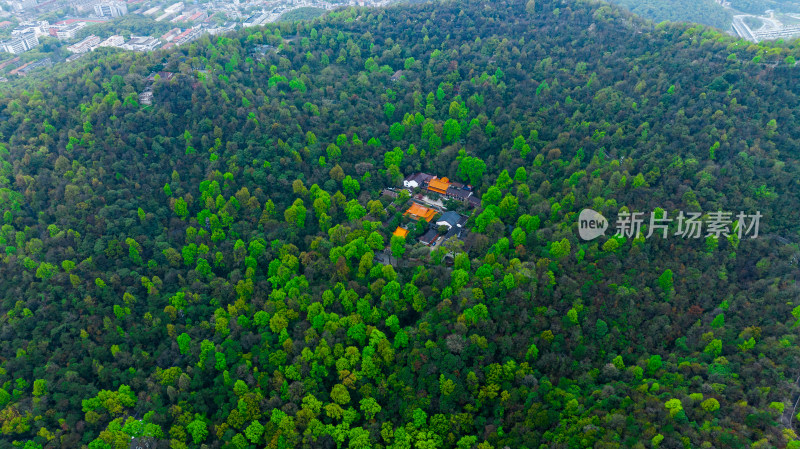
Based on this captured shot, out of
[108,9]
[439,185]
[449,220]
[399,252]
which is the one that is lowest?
[449,220]

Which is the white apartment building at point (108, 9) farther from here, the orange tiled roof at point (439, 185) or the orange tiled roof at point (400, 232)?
the orange tiled roof at point (400, 232)

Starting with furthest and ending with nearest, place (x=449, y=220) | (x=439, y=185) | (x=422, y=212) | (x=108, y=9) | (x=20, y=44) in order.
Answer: (x=108, y=9)
(x=20, y=44)
(x=439, y=185)
(x=422, y=212)
(x=449, y=220)

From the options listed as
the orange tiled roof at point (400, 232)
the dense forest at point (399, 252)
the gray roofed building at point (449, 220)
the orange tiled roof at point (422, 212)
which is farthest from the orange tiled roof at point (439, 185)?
the orange tiled roof at point (400, 232)

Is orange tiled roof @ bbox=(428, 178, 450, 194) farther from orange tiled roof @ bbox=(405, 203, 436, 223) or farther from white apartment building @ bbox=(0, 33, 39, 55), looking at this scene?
white apartment building @ bbox=(0, 33, 39, 55)

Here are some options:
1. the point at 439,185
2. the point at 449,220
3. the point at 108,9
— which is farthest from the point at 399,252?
the point at 108,9

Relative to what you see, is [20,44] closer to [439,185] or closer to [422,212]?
A: [439,185]

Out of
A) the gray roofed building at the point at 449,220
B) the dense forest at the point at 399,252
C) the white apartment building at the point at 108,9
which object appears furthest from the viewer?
the white apartment building at the point at 108,9

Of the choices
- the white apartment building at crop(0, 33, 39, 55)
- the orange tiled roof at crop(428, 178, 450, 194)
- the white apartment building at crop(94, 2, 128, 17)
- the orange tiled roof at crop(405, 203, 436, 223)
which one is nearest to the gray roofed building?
the orange tiled roof at crop(405, 203, 436, 223)

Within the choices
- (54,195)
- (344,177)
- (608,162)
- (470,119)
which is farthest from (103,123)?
(608,162)
